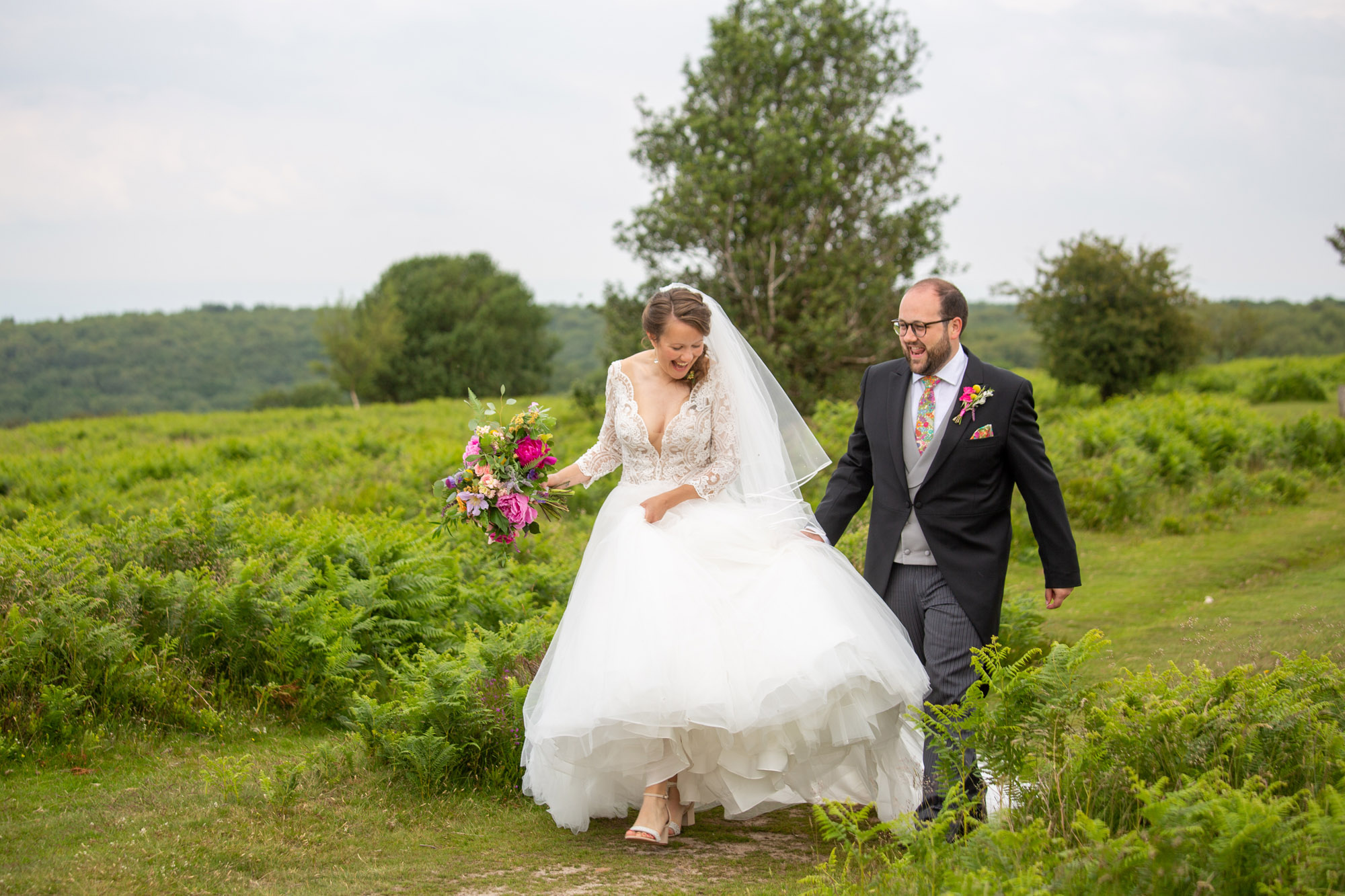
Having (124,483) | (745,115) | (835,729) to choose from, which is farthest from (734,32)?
(835,729)

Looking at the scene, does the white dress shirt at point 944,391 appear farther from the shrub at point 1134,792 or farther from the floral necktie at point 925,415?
the shrub at point 1134,792

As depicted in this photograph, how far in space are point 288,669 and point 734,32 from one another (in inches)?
724

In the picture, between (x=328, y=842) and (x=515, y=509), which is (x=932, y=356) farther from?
(x=328, y=842)

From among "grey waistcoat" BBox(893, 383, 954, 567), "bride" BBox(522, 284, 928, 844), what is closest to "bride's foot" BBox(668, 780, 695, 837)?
"bride" BBox(522, 284, 928, 844)

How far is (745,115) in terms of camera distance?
21688 millimetres

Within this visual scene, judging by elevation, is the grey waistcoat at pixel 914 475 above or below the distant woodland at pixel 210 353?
below

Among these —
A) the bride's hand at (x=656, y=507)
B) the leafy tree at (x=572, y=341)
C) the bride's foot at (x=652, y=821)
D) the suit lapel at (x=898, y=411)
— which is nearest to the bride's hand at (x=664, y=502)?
the bride's hand at (x=656, y=507)

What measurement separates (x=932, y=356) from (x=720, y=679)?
2.07 metres

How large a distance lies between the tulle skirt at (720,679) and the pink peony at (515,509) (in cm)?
56

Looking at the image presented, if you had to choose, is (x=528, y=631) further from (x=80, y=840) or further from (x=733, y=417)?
(x=80, y=840)

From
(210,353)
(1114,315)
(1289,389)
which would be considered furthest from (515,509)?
(210,353)

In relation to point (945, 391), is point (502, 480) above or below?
below

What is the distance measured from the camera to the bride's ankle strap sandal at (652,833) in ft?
16.6

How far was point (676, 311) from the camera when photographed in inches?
220
